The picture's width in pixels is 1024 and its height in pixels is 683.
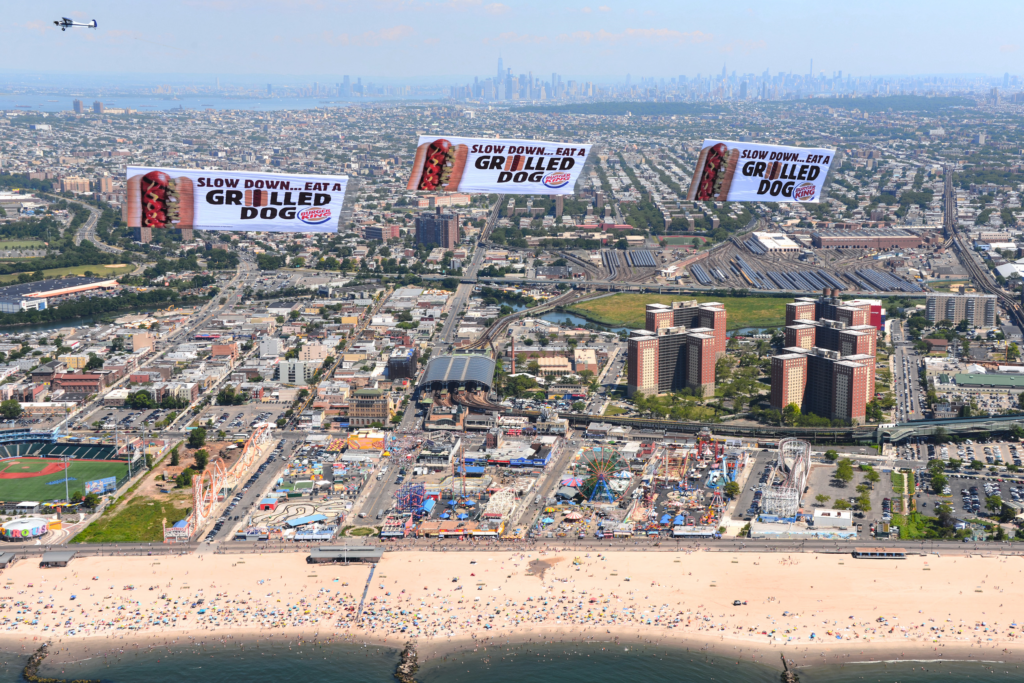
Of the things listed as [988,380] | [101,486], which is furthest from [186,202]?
[988,380]

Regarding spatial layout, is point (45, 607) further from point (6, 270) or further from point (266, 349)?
point (6, 270)

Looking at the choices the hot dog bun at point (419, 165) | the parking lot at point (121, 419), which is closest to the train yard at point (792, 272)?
the parking lot at point (121, 419)

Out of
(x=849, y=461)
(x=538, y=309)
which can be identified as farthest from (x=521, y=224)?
(x=849, y=461)

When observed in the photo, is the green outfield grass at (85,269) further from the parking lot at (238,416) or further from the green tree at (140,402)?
the parking lot at (238,416)

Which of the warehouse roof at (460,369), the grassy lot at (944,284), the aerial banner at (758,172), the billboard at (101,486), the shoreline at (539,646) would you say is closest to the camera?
the aerial banner at (758,172)

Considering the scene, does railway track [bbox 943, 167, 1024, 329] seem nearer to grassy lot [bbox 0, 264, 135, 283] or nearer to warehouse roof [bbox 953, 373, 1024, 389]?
warehouse roof [bbox 953, 373, 1024, 389]

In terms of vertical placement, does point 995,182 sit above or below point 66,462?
above
